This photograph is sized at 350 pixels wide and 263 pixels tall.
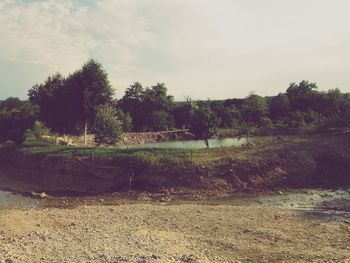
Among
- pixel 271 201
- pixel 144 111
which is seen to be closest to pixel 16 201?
pixel 271 201

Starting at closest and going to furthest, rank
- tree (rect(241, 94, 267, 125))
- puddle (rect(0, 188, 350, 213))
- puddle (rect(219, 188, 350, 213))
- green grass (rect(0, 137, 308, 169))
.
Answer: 1. puddle (rect(219, 188, 350, 213))
2. puddle (rect(0, 188, 350, 213))
3. green grass (rect(0, 137, 308, 169))
4. tree (rect(241, 94, 267, 125))

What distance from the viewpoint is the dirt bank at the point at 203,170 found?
28.4 meters

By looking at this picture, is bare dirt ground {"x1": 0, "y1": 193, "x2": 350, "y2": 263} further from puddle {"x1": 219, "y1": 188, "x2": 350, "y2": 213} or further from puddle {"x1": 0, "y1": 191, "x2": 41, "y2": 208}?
puddle {"x1": 0, "y1": 191, "x2": 41, "y2": 208}

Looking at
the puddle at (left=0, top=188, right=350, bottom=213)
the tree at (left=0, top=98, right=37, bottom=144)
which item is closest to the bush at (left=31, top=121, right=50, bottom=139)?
the tree at (left=0, top=98, right=37, bottom=144)

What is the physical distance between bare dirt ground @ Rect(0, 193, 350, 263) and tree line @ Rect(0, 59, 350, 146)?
18.9 metres

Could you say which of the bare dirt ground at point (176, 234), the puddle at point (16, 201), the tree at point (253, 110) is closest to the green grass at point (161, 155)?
the puddle at point (16, 201)

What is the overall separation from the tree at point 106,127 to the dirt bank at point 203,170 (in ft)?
21.9

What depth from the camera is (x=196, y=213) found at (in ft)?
71.7

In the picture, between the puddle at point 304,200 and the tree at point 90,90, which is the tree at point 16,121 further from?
the puddle at point 304,200

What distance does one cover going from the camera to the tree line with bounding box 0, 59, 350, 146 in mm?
42781

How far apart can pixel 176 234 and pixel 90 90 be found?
2779cm

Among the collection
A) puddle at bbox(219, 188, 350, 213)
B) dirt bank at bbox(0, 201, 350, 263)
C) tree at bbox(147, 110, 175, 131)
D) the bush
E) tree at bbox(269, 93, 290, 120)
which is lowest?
dirt bank at bbox(0, 201, 350, 263)

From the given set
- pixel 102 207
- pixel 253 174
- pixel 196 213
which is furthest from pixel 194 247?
pixel 253 174

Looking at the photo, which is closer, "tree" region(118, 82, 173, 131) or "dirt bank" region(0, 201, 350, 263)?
"dirt bank" region(0, 201, 350, 263)
